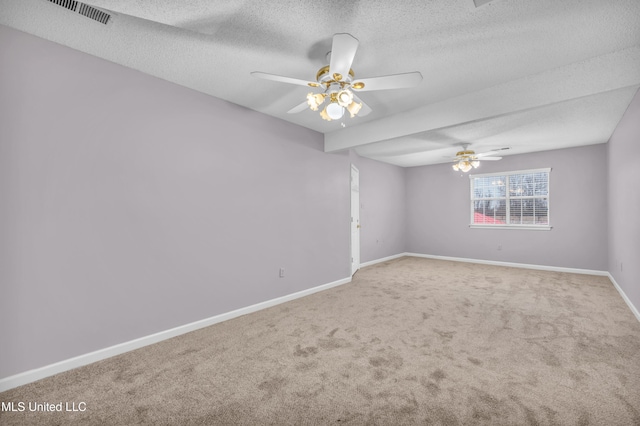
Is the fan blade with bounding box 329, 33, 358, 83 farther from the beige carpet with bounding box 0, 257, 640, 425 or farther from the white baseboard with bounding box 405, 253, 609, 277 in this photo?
the white baseboard with bounding box 405, 253, 609, 277

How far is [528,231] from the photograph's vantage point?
6.13m

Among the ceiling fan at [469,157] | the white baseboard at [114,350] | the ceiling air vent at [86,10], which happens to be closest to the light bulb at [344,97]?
the ceiling air vent at [86,10]

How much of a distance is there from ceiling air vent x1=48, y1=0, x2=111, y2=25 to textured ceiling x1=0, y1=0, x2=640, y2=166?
6 cm

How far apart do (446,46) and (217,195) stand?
2.69m

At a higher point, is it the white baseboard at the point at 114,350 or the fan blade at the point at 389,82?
the fan blade at the point at 389,82

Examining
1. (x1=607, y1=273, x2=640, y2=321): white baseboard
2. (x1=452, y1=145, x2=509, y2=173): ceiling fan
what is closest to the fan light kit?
(x1=452, y1=145, x2=509, y2=173): ceiling fan

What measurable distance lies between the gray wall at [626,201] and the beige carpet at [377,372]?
0.58 meters

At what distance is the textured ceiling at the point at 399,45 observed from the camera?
5.96ft

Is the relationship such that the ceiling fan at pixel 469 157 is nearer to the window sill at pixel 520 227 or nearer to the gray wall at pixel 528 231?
the gray wall at pixel 528 231

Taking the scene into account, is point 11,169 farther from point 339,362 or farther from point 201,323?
point 339,362

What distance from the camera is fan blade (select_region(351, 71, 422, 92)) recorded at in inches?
75.7

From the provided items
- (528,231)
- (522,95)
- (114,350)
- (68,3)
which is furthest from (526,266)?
(68,3)

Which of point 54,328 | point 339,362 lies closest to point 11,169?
point 54,328

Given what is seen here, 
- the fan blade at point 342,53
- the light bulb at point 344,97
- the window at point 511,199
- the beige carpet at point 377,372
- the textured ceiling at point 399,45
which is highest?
the textured ceiling at point 399,45
